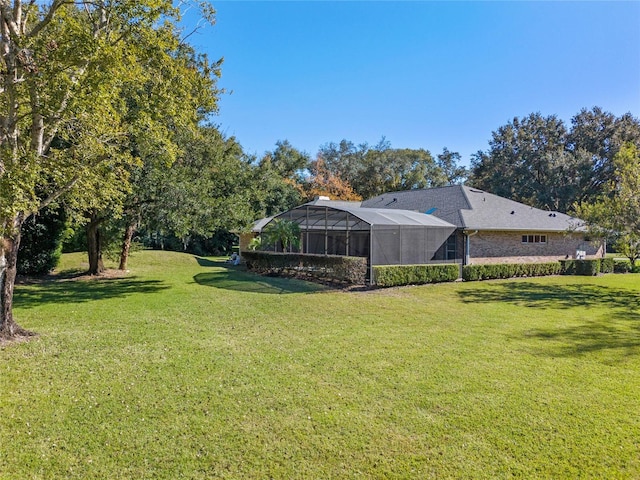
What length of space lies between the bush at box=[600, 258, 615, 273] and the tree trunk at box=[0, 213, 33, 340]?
23549 millimetres

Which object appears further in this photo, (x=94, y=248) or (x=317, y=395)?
(x=94, y=248)

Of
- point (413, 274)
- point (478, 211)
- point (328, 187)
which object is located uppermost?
point (328, 187)

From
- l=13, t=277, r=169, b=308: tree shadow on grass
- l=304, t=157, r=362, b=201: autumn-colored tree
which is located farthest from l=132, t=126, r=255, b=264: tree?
l=304, t=157, r=362, b=201: autumn-colored tree

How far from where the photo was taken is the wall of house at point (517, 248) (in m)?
17.6

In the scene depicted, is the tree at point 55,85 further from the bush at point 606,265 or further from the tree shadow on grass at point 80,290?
the bush at point 606,265

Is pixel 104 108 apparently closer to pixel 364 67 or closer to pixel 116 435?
pixel 116 435

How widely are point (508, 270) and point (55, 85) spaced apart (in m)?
17.2

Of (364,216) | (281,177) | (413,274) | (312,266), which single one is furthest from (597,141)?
(312,266)

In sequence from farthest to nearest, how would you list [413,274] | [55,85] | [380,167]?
[380,167] < [413,274] < [55,85]

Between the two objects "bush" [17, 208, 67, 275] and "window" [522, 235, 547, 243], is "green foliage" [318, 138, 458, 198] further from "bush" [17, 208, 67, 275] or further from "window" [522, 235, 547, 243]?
"bush" [17, 208, 67, 275]

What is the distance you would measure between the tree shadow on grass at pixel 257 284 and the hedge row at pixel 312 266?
30.6 inches

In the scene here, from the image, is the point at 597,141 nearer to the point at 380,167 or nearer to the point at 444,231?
the point at 380,167

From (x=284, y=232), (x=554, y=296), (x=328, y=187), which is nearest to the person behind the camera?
(x=554, y=296)

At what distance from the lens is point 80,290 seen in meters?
12.0
